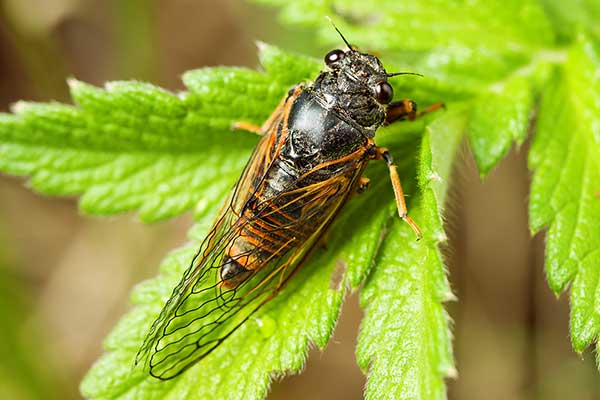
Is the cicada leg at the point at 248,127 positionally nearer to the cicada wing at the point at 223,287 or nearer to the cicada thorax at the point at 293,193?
the cicada thorax at the point at 293,193

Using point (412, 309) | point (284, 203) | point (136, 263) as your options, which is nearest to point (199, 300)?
point (284, 203)

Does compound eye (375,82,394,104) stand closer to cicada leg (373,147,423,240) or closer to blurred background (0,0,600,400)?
cicada leg (373,147,423,240)

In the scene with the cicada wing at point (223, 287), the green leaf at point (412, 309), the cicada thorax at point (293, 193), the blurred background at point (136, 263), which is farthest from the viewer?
the blurred background at point (136, 263)

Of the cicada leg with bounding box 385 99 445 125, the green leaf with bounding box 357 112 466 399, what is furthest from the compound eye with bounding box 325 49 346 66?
the green leaf with bounding box 357 112 466 399

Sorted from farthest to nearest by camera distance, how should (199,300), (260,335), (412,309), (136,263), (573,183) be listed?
(136,263), (573,183), (199,300), (260,335), (412,309)

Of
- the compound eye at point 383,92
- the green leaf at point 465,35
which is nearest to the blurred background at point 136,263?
the green leaf at point 465,35

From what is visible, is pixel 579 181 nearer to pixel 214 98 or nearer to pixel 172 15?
pixel 214 98

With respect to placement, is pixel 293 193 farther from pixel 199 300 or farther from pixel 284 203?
pixel 199 300
